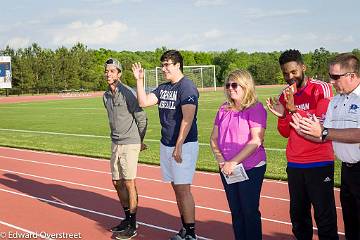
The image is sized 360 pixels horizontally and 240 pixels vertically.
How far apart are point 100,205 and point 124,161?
5.73 ft

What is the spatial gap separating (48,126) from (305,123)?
19.6m

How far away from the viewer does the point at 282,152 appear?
11.3m

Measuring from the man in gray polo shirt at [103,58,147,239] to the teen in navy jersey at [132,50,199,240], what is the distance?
0.60 m

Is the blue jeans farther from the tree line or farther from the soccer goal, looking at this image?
the tree line

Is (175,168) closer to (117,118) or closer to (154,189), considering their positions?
(117,118)

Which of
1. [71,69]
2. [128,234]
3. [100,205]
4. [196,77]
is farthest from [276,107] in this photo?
[71,69]

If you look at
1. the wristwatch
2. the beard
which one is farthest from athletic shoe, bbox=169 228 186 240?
the wristwatch

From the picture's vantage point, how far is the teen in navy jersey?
5.04 metres

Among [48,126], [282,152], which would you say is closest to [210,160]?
[282,152]

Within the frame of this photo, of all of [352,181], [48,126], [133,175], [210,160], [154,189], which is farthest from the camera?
[48,126]

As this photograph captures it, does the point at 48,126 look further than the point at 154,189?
Yes

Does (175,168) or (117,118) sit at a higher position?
(117,118)

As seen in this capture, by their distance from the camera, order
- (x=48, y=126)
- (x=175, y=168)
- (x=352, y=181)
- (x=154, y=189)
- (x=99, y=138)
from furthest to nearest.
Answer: (x=48, y=126), (x=99, y=138), (x=154, y=189), (x=175, y=168), (x=352, y=181)

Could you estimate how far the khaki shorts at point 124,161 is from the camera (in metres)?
5.80
